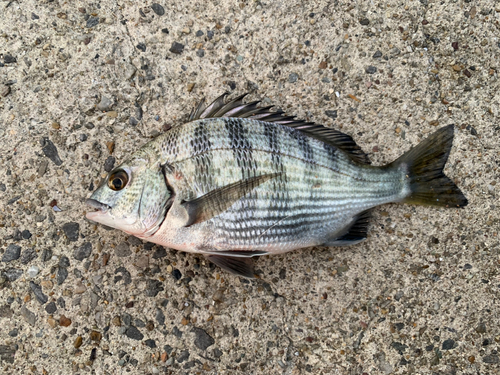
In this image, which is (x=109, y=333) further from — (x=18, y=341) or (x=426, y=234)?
(x=426, y=234)

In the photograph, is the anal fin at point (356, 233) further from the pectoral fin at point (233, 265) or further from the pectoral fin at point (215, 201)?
the pectoral fin at point (215, 201)

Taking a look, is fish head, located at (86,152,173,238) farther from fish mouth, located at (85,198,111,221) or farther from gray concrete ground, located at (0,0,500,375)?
gray concrete ground, located at (0,0,500,375)

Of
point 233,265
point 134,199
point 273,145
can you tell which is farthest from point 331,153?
point 134,199

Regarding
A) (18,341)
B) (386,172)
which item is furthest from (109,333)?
(386,172)

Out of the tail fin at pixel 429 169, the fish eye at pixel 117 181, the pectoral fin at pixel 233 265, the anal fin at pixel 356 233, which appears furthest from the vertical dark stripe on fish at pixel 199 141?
the tail fin at pixel 429 169

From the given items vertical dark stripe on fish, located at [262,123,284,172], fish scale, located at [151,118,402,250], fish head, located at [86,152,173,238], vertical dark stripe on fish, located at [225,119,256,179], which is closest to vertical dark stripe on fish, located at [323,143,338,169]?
fish scale, located at [151,118,402,250]

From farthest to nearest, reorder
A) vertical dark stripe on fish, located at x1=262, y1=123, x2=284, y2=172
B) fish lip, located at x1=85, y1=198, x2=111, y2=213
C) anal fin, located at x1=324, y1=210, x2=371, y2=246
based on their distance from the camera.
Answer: anal fin, located at x1=324, y1=210, x2=371, y2=246
vertical dark stripe on fish, located at x1=262, y1=123, x2=284, y2=172
fish lip, located at x1=85, y1=198, x2=111, y2=213
